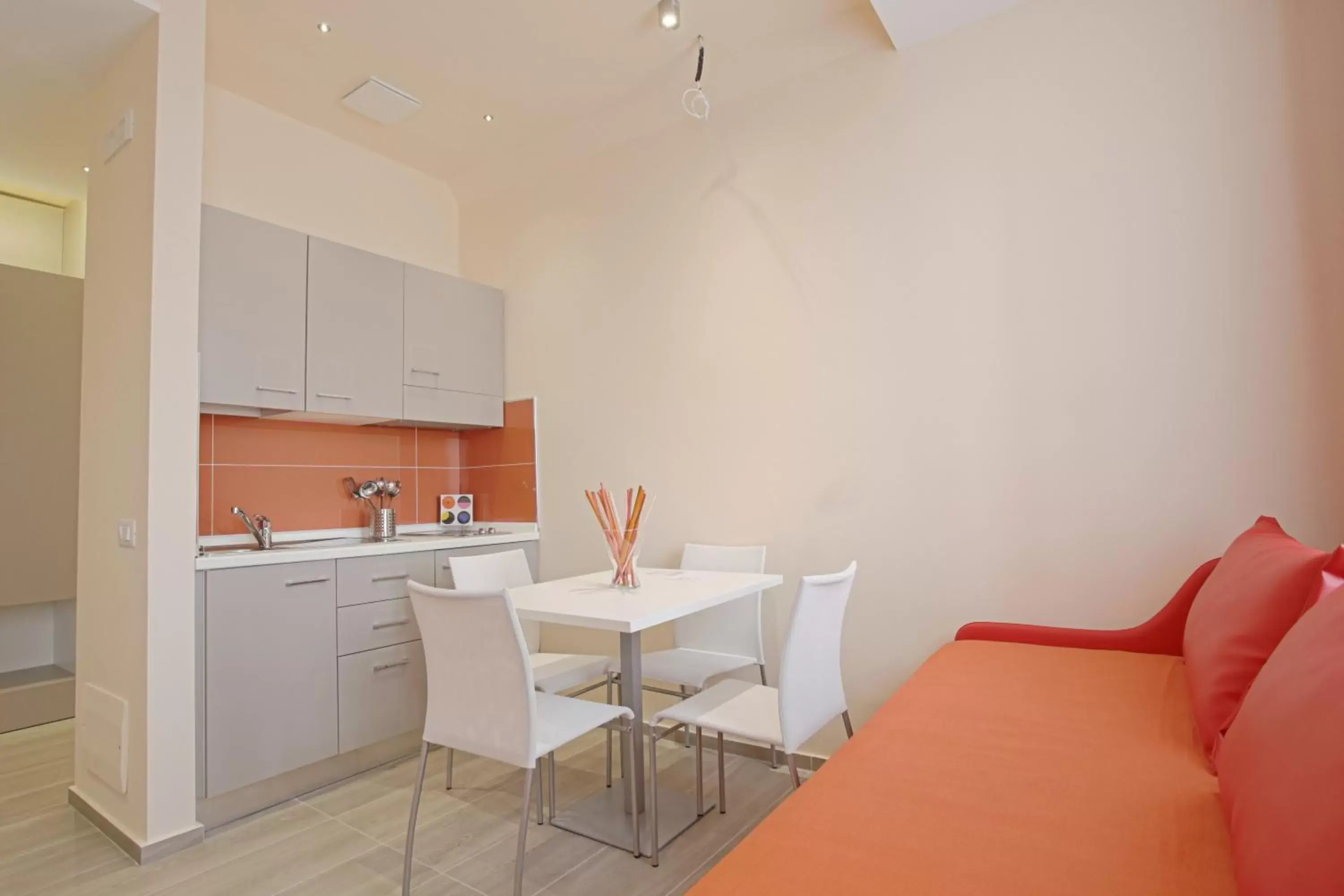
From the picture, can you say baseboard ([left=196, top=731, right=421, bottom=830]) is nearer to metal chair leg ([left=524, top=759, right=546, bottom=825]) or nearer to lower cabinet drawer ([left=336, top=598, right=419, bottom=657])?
lower cabinet drawer ([left=336, top=598, right=419, bottom=657])

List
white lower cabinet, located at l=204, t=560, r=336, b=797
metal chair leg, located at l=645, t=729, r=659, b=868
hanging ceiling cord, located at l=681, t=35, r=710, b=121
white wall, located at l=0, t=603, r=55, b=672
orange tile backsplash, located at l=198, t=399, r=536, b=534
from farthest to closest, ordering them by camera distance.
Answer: white wall, located at l=0, t=603, r=55, b=672, orange tile backsplash, located at l=198, t=399, r=536, b=534, hanging ceiling cord, located at l=681, t=35, r=710, b=121, white lower cabinet, located at l=204, t=560, r=336, b=797, metal chair leg, located at l=645, t=729, r=659, b=868

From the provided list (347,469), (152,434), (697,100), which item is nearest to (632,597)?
(152,434)

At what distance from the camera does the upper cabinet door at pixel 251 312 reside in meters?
2.67

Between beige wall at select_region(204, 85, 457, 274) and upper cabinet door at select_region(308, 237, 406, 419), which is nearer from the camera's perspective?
upper cabinet door at select_region(308, 237, 406, 419)

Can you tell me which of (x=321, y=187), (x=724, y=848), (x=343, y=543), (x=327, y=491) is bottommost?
(x=724, y=848)

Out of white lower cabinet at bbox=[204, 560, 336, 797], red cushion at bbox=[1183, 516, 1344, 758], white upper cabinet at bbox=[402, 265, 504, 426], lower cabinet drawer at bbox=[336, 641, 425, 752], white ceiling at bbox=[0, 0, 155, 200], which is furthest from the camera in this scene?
white upper cabinet at bbox=[402, 265, 504, 426]

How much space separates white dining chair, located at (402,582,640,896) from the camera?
1791mm

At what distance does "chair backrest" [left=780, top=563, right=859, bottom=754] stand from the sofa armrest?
22.6 inches

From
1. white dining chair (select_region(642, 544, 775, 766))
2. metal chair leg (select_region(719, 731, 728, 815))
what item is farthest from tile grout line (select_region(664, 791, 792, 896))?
white dining chair (select_region(642, 544, 775, 766))

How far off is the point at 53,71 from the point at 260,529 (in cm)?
185

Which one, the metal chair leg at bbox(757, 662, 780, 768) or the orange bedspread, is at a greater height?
the orange bedspread

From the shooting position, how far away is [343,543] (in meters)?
3.24

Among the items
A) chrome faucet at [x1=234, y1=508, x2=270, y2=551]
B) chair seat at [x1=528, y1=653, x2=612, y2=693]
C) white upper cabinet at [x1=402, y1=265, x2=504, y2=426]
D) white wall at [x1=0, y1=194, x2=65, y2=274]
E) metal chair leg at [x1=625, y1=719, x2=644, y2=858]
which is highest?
white wall at [x1=0, y1=194, x2=65, y2=274]

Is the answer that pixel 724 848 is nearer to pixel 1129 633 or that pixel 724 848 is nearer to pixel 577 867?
pixel 577 867
